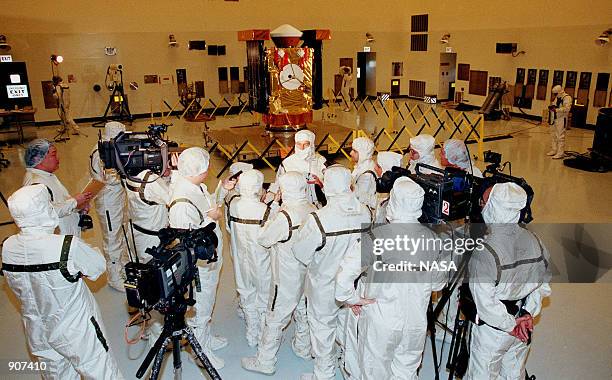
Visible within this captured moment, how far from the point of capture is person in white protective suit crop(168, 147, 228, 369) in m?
3.90

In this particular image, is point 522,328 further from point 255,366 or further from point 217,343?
point 217,343

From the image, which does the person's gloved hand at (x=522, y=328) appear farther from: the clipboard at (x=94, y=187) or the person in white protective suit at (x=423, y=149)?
the clipboard at (x=94, y=187)

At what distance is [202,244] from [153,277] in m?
0.49

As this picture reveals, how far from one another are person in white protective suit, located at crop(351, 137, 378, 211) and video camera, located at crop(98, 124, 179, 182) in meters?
2.40

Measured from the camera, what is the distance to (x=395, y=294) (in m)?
3.37

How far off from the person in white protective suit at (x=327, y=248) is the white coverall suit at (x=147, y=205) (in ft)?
5.25

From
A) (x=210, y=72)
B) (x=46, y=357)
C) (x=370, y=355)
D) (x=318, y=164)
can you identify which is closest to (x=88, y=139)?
(x=210, y=72)

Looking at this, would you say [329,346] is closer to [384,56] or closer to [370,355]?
[370,355]

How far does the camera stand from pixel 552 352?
15.5 feet

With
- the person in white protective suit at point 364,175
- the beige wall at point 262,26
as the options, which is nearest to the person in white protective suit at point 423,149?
the person in white protective suit at point 364,175

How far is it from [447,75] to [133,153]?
63.3 ft

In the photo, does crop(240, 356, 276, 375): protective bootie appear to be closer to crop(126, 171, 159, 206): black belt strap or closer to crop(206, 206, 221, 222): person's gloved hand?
crop(206, 206, 221, 222): person's gloved hand

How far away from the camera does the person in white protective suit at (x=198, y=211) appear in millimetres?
3898

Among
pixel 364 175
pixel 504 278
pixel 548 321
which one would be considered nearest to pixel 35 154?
pixel 364 175
